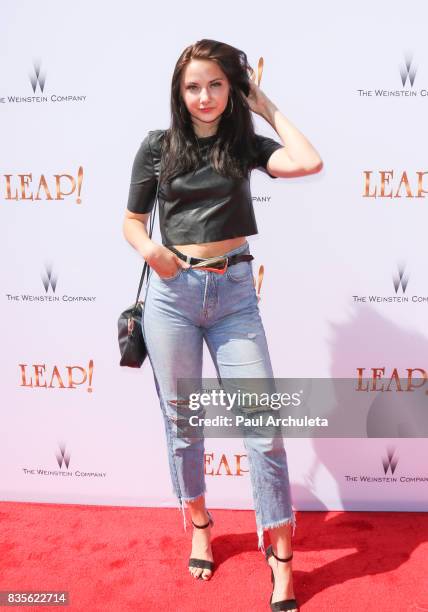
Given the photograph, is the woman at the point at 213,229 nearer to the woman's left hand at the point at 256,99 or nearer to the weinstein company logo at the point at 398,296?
the woman's left hand at the point at 256,99

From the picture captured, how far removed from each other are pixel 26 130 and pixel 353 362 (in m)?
1.67

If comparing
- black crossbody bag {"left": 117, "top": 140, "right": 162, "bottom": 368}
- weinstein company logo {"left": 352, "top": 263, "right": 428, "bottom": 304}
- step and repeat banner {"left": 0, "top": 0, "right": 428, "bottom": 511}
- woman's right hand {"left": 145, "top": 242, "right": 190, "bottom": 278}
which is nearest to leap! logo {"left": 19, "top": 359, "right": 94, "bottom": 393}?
step and repeat banner {"left": 0, "top": 0, "right": 428, "bottom": 511}

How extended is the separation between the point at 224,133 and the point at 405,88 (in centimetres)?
80

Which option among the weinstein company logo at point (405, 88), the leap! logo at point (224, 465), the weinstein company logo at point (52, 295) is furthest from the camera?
the leap! logo at point (224, 465)

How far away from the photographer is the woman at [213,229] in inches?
66.8

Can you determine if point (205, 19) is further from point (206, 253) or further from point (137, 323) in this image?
point (137, 323)

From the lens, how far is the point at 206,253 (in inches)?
69.7

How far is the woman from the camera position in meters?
1.70

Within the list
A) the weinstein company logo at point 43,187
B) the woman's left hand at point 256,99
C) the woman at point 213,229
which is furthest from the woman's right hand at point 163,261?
the weinstein company logo at point 43,187

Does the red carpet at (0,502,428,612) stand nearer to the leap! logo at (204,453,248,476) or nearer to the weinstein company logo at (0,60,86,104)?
the leap! logo at (204,453,248,476)

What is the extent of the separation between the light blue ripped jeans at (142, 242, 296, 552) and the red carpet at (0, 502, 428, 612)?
0.35 meters

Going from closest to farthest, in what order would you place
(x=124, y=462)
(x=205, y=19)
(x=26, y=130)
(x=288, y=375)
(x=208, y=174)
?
1. (x=208, y=174)
2. (x=205, y=19)
3. (x=26, y=130)
4. (x=288, y=375)
5. (x=124, y=462)

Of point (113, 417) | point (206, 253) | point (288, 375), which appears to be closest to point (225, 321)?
point (206, 253)

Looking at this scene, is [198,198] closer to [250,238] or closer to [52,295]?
[250,238]
